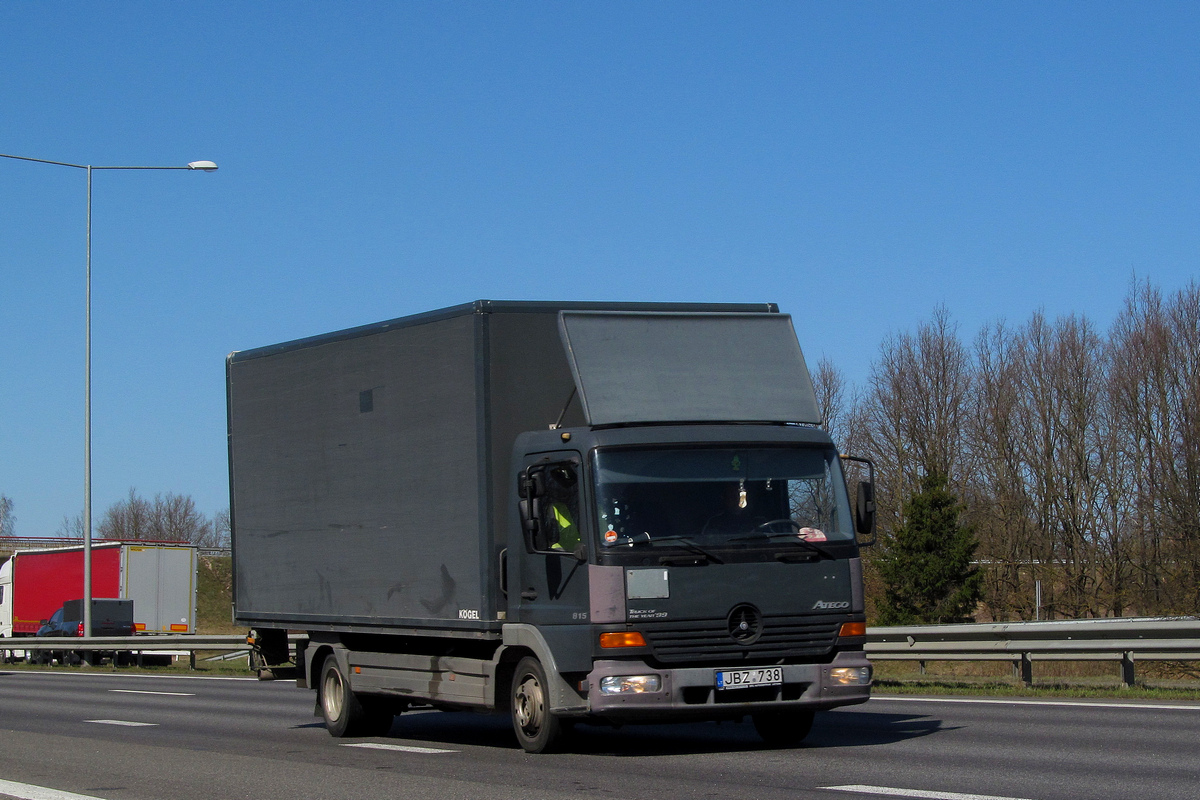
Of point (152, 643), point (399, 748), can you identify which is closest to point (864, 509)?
point (399, 748)

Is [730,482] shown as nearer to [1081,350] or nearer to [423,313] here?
[423,313]

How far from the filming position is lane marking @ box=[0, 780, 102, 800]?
9000mm

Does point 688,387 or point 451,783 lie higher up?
point 688,387

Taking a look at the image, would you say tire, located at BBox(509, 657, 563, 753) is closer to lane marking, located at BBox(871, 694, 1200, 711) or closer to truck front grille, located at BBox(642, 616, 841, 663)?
truck front grille, located at BBox(642, 616, 841, 663)

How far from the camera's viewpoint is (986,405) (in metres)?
63.1

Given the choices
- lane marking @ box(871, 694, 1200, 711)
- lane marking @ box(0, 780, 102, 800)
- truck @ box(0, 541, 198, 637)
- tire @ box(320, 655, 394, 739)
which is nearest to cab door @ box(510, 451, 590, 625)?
tire @ box(320, 655, 394, 739)

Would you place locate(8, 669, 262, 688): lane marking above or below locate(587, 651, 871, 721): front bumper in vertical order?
below

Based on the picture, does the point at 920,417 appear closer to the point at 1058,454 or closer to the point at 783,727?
the point at 1058,454

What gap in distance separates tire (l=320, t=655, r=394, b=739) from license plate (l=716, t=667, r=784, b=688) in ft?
14.8

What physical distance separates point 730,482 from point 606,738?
324 cm

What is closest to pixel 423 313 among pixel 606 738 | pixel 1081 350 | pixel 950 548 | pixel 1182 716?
pixel 606 738

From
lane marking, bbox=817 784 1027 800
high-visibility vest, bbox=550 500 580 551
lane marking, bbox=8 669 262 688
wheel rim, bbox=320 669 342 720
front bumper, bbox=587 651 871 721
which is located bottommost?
lane marking, bbox=8 669 262 688

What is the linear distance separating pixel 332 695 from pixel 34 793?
4724mm

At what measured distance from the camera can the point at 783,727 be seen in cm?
1136
